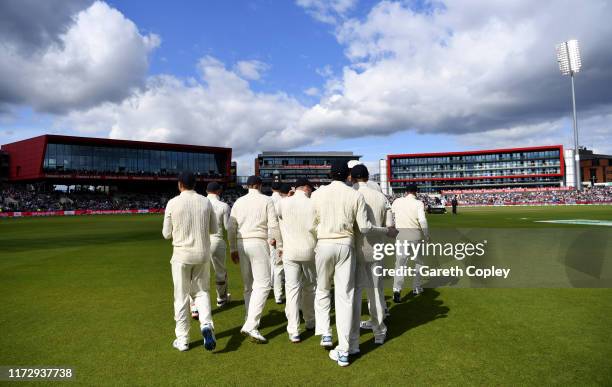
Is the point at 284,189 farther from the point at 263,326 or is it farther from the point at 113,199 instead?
the point at 113,199

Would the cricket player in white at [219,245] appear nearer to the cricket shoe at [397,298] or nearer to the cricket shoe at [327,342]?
the cricket shoe at [327,342]

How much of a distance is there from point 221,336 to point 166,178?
241ft

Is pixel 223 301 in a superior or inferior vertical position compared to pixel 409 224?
inferior

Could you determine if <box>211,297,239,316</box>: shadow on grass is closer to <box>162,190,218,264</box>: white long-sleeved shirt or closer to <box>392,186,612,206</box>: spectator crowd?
<box>162,190,218,264</box>: white long-sleeved shirt

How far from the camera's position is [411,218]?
727 cm

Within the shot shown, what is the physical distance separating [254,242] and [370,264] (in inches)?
65.7

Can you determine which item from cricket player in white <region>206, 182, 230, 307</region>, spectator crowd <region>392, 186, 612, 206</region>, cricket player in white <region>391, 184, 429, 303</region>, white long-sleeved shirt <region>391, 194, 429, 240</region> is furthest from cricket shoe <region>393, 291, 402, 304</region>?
spectator crowd <region>392, 186, 612, 206</region>

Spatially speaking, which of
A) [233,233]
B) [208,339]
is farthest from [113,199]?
[208,339]

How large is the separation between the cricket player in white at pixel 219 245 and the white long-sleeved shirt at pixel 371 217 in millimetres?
2736

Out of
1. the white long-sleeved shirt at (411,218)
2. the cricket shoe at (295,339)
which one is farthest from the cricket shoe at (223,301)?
the white long-sleeved shirt at (411,218)

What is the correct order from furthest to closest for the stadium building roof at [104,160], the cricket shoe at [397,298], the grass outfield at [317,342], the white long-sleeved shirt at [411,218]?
1. the stadium building roof at [104,160]
2. the white long-sleeved shirt at [411,218]
3. the cricket shoe at [397,298]
4. the grass outfield at [317,342]

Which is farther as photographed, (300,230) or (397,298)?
(397,298)

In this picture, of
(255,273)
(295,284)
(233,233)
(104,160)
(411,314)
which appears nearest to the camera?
(295,284)

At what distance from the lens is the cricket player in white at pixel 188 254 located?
4.76 metres
